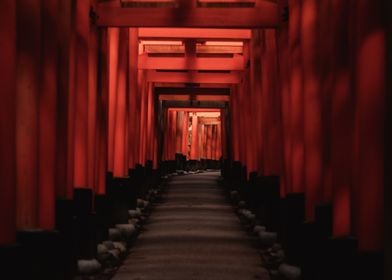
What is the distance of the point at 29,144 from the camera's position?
10688 mm

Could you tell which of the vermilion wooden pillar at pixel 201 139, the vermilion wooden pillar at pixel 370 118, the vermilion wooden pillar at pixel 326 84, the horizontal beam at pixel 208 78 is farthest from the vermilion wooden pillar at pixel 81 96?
the vermilion wooden pillar at pixel 201 139

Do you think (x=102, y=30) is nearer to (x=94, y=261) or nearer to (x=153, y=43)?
(x=94, y=261)

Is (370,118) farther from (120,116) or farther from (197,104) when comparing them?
(197,104)

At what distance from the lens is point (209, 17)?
1616 cm

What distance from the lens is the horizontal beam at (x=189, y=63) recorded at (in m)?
27.0

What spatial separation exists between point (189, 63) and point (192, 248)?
11.3 meters

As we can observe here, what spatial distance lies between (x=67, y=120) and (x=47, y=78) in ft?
4.47

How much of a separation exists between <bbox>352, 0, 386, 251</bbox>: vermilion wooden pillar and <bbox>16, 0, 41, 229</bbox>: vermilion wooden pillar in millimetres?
3806

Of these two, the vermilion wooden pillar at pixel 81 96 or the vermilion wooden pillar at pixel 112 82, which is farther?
the vermilion wooden pillar at pixel 112 82

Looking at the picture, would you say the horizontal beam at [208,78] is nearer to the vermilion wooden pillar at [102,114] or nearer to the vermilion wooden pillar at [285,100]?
the vermilion wooden pillar at [102,114]

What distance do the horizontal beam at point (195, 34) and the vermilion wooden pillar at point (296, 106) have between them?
29.6 ft

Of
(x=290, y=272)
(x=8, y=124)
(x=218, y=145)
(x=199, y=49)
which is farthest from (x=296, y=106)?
(x=218, y=145)

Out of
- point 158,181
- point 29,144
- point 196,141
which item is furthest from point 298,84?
point 196,141

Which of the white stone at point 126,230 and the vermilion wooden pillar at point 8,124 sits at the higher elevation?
the vermilion wooden pillar at point 8,124
